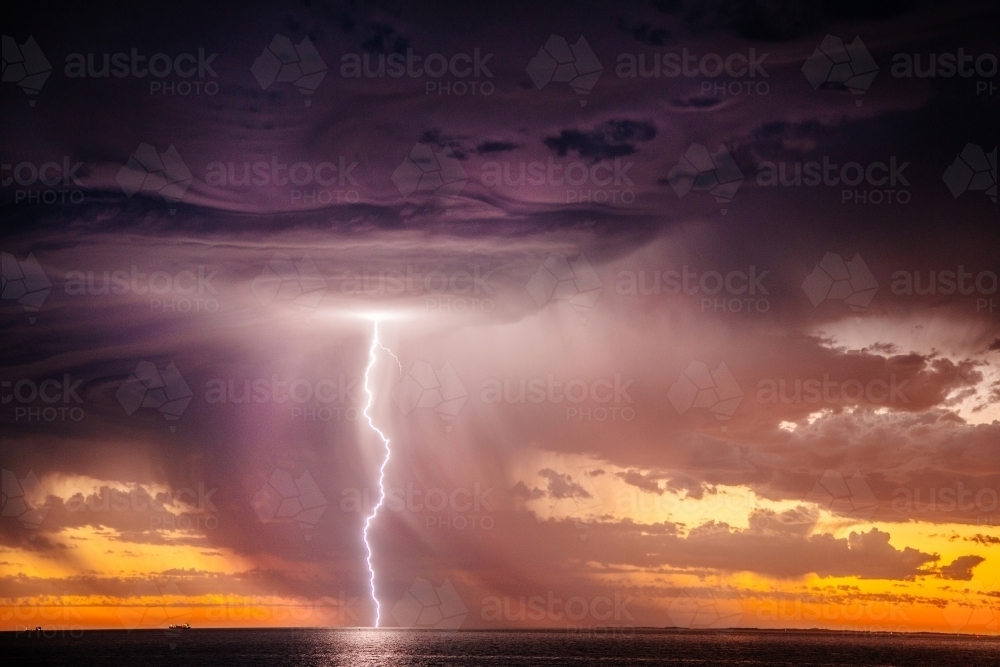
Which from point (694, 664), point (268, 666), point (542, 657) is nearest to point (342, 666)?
point (268, 666)

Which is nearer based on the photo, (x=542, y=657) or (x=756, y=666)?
(x=756, y=666)

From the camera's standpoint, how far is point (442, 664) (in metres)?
133

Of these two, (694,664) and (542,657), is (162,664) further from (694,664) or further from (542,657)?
(694,664)

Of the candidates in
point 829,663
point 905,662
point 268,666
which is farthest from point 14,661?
point 905,662

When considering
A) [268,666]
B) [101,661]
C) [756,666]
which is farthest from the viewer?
[101,661]

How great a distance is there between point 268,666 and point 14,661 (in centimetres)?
4713

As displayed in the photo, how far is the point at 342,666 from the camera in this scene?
13175 cm

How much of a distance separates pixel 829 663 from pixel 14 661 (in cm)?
12936

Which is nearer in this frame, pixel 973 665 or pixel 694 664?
pixel 694 664

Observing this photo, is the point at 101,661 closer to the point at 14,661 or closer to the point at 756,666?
the point at 14,661

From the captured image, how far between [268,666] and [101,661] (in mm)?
36411

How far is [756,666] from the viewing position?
135 meters

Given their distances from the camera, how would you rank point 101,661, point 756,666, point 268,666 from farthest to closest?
point 101,661
point 756,666
point 268,666

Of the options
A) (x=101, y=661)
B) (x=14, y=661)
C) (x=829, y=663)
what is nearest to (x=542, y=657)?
(x=829, y=663)
